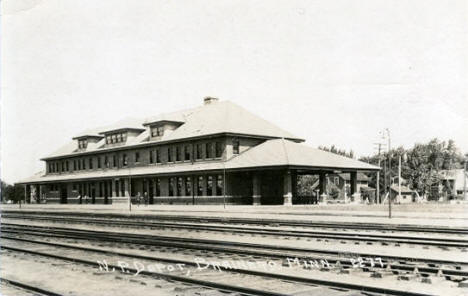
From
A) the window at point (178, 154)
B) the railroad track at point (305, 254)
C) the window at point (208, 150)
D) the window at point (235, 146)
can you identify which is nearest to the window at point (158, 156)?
the window at point (178, 154)

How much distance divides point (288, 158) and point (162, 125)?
1660 centimetres

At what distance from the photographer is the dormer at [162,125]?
48.6 m

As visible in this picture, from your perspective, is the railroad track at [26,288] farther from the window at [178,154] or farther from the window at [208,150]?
the window at [178,154]

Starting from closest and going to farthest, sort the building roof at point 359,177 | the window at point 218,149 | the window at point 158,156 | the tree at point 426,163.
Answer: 1. the window at point 218,149
2. the window at point 158,156
3. the tree at point 426,163
4. the building roof at point 359,177

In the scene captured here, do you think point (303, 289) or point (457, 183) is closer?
point (303, 289)

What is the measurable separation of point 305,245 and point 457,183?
283ft

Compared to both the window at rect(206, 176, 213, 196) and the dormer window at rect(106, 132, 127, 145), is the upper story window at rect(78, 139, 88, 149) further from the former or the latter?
the window at rect(206, 176, 213, 196)

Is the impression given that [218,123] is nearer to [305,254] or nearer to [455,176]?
[305,254]

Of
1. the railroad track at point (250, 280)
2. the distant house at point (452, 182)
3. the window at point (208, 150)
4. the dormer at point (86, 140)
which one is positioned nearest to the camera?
the railroad track at point (250, 280)

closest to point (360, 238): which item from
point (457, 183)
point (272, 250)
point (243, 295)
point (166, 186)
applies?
point (272, 250)

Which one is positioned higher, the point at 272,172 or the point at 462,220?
the point at 272,172

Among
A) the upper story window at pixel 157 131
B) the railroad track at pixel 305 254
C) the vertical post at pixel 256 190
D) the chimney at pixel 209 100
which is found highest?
the chimney at pixel 209 100

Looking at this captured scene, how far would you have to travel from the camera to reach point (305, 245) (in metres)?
14.4

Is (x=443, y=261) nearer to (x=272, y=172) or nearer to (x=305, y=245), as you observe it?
(x=305, y=245)
